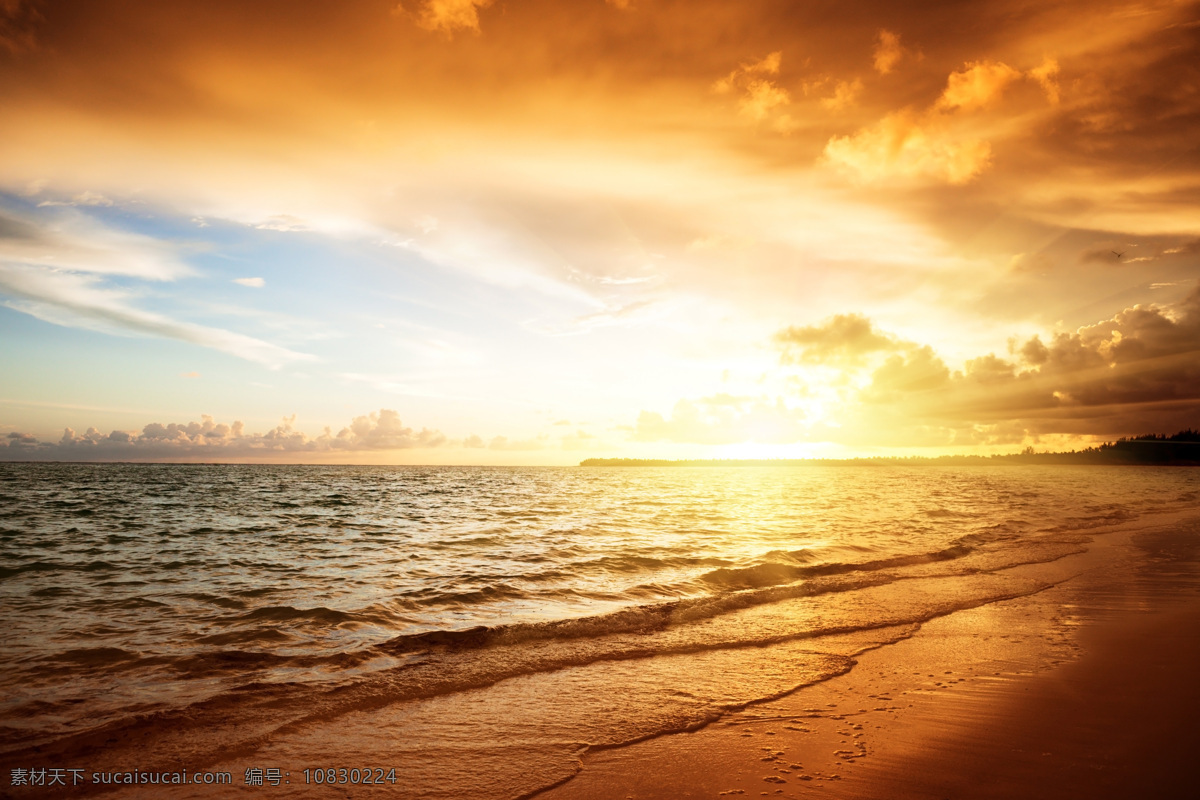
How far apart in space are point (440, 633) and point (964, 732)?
767 centimetres

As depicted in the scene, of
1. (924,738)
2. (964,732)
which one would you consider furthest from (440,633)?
(964,732)

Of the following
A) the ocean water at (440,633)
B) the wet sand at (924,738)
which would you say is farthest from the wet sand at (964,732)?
the ocean water at (440,633)

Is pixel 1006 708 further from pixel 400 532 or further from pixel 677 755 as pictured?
pixel 400 532

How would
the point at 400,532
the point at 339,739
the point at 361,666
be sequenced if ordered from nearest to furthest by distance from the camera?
the point at 339,739
the point at 361,666
the point at 400,532

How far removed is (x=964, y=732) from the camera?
6070mm

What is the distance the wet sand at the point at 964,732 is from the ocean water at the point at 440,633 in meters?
0.56

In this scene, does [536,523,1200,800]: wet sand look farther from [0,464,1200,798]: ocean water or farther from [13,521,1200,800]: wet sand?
[0,464,1200,798]: ocean water

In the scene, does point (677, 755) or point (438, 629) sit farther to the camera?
point (438, 629)

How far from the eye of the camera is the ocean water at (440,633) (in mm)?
6176

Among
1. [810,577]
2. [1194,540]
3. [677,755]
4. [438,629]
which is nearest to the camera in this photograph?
[677,755]

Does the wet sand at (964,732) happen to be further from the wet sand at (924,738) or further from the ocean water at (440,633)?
the ocean water at (440,633)

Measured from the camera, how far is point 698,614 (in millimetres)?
11578

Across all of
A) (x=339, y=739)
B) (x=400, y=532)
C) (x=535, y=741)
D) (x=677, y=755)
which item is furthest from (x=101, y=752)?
(x=400, y=532)

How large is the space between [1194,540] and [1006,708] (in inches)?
894
